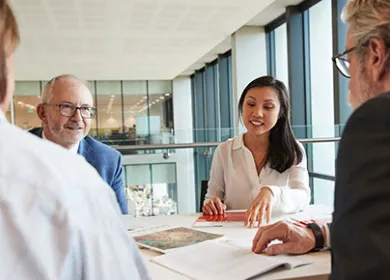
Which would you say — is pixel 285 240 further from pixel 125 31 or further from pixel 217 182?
pixel 125 31

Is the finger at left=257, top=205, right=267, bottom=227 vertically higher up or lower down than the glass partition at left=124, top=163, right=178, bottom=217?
higher up

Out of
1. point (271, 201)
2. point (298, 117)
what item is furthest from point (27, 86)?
point (271, 201)

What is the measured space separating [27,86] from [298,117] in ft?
37.5

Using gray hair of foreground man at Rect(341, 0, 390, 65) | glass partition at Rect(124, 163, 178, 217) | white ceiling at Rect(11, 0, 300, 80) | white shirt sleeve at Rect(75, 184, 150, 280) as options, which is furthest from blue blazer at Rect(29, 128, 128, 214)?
glass partition at Rect(124, 163, 178, 217)

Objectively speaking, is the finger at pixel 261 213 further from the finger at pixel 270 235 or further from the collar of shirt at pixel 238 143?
the collar of shirt at pixel 238 143

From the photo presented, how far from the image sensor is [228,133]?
14.1 ft

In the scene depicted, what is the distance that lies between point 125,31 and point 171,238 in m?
6.29

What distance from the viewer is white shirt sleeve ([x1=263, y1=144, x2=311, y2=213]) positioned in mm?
1869

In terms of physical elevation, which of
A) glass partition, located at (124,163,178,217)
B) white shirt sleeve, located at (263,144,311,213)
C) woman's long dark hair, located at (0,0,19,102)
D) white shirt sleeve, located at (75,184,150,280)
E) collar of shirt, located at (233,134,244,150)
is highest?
woman's long dark hair, located at (0,0,19,102)

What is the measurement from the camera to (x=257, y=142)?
2416 millimetres

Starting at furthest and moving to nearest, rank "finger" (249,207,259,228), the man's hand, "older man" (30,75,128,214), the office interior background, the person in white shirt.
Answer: the office interior background < "older man" (30,75,128,214) < "finger" (249,207,259,228) < the man's hand < the person in white shirt

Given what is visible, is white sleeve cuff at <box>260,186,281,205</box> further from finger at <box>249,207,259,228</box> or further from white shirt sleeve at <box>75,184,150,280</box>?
white shirt sleeve at <box>75,184,150,280</box>

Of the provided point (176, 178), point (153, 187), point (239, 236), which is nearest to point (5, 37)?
point (239, 236)

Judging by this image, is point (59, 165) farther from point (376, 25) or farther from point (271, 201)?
point (271, 201)
